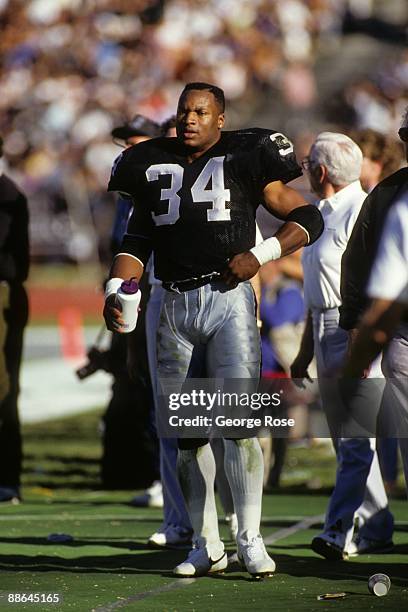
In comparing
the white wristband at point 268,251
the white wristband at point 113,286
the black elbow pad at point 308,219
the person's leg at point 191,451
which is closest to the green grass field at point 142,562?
the person's leg at point 191,451

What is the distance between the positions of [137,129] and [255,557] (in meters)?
3.22

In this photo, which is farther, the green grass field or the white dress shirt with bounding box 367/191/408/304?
the green grass field

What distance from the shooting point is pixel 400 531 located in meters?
7.56

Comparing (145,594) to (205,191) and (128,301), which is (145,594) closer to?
(128,301)

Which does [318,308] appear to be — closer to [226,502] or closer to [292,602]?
[226,502]

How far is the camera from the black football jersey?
5.65 meters

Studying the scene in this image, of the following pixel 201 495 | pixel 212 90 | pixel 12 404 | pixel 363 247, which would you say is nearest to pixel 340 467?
pixel 201 495

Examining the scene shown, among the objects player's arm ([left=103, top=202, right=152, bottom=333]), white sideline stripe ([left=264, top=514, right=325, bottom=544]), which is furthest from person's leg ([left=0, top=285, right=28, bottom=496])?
player's arm ([left=103, top=202, right=152, bottom=333])

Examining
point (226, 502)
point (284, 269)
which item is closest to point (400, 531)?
point (226, 502)

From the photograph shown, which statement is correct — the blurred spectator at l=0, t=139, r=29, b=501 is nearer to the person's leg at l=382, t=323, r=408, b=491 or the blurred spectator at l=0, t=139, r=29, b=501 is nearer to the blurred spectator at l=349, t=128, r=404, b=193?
the blurred spectator at l=349, t=128, r=404, b=193

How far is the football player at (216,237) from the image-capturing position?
5.65 metres

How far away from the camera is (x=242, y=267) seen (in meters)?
5.54

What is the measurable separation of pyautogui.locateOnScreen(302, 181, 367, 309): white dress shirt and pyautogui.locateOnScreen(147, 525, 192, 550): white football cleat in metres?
1.44

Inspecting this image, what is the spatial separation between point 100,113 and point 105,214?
2.07 meters
